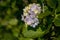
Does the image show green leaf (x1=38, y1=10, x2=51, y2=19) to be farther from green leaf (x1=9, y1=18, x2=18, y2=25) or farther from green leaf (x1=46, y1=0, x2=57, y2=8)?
green leaf (x1=9, y1=18, x2=18, y2=25)

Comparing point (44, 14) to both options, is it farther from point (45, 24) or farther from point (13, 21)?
point (13, 21)

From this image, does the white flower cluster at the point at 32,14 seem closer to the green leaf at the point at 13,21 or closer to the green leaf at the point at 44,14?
the green leaf at the point at 44,14

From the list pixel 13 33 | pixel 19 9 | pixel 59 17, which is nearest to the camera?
pixel 59 17

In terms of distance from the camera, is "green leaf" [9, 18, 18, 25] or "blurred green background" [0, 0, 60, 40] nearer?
"blurred green background" [0, 0, 60, 40]

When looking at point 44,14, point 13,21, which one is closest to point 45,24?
point 44,14

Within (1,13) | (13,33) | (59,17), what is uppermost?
(59,17)

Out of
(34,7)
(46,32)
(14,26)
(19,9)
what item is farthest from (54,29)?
(14,26)

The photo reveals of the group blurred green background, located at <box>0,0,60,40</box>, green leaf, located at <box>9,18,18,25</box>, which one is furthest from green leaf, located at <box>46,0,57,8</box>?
green leaf, located at <box>9,18,18,25</box>

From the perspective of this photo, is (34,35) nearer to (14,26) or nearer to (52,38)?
(52,38)
